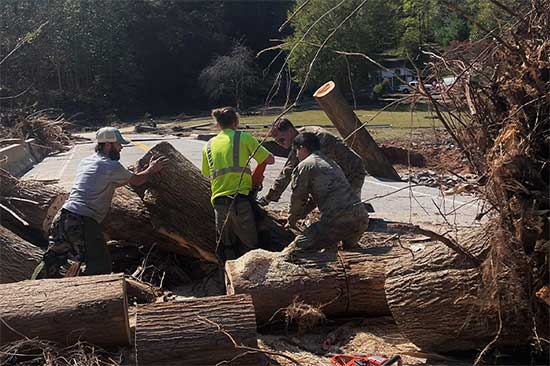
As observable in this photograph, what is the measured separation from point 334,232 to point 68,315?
8.04 ft

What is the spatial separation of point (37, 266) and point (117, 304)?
1.90 m

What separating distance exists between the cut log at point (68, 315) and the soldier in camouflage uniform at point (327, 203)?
177 cm

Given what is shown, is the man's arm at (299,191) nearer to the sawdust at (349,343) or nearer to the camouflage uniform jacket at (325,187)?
the camouflage uniform jacket at (325,187)

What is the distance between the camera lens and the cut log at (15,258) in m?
6.60

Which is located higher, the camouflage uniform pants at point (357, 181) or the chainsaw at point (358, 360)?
the camouflage uniform pants at point (357, 181)

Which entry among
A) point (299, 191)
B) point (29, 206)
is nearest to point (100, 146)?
point (29, 206)

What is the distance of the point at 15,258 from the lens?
6.73 m

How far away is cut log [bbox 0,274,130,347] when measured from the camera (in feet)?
16.6

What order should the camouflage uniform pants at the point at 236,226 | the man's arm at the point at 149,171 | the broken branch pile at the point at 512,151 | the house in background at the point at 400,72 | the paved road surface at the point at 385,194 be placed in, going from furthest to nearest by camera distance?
the paved road surface at the point at 385,194 → the camouflage uniform pants at the point at 236,226 → the man's arm at the point at 149,171 → the house in background at the point at 400,72 → the broken branch pile at the point at 512,151

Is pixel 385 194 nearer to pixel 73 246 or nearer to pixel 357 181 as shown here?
pixel 357 181

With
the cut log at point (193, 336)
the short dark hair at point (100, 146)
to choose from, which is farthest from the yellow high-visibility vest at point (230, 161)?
the cut log at point (193, 336)

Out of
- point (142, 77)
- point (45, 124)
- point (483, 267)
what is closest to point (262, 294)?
point (483, 267)

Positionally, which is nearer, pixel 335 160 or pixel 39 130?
pixel 335 160

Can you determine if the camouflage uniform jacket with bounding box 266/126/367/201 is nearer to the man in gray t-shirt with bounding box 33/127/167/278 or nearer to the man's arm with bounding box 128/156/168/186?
the man's arm with bounding box 128/156/168/186
